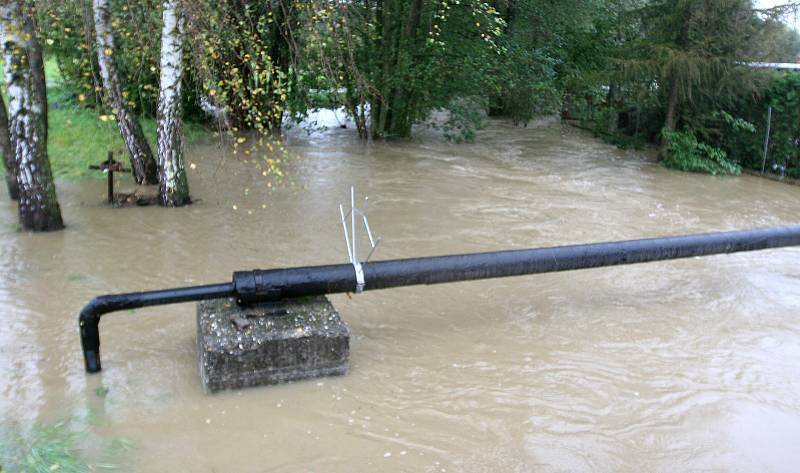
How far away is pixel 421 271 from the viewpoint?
5516 millimetres

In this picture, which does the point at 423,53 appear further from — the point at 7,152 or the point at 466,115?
the point at 7,152

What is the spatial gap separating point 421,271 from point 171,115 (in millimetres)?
5412

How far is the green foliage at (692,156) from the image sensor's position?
49.9 ft

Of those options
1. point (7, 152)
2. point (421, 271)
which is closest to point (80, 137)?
point (7, 152)

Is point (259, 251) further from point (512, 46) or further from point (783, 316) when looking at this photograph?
point (512, 46)

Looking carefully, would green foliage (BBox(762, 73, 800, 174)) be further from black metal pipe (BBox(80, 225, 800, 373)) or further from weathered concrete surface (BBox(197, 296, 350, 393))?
weathered concrete surface (BBox(197, 296, 350, 393))

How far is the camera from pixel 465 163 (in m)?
14.8

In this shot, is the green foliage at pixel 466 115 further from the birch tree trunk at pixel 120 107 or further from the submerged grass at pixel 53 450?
the submerged grass at pixel 53 450

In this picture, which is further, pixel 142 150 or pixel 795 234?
pixel 142 150

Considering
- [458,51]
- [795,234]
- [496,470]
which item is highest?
[458,51]

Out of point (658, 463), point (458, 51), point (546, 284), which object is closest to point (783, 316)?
point (546, 284)

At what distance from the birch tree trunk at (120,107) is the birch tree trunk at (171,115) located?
0.59m

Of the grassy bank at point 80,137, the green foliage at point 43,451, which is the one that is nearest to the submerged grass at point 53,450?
the green foliage at point 43,451

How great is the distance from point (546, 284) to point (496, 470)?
353 cm
